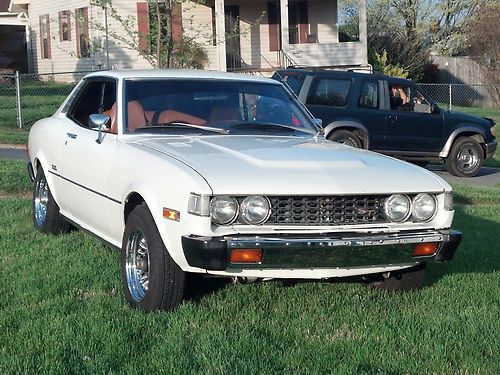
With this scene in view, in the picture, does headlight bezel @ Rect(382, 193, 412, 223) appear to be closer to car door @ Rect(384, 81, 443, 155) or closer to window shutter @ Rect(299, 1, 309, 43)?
car door @ Rect(384, 81, 443, 155)

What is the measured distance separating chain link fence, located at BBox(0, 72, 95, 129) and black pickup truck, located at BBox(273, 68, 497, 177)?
24.8 feet

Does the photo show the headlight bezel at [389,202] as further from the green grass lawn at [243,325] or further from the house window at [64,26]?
the house window at [64,26]

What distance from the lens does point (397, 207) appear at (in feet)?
17.1

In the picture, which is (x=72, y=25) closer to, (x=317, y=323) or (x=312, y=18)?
(x=312, y=18)

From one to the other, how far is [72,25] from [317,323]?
2732 centimetres

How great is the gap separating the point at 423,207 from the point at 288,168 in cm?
91

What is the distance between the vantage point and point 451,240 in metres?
5.27

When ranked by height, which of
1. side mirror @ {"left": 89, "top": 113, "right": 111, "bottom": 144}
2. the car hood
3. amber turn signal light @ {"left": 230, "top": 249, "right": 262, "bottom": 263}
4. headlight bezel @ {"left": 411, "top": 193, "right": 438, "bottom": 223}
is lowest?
amber turn signal light @ {"left": 230, "top": 249, "right": 262, "bottom": 263}

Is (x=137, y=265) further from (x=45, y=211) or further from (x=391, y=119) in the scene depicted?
(x=391, y=119)

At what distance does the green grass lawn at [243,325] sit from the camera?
434 cm

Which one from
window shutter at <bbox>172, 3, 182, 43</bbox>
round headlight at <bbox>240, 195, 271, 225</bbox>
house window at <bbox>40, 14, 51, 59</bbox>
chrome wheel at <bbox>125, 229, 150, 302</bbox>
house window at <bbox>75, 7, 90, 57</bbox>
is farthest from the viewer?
house window at <bbox>40, 14, 51, 59</bbox>

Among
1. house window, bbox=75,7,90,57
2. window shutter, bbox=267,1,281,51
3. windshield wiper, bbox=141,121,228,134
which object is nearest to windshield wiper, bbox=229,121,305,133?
windshield wiper, bbox=141,121,228,134

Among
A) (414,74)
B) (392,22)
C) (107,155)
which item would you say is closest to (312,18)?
(414,74)

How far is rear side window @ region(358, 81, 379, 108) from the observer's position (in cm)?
1498
